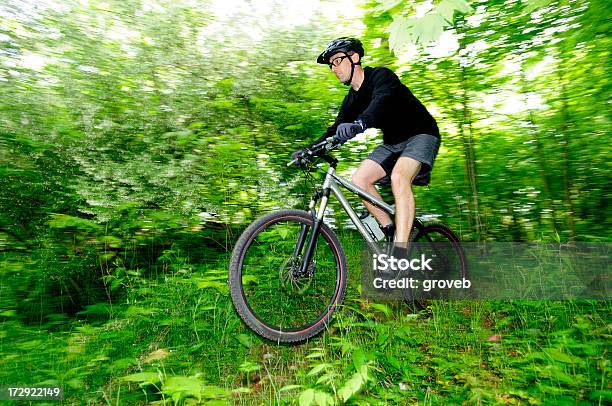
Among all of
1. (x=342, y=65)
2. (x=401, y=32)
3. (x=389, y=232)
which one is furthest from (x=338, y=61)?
(x=389, y=232)

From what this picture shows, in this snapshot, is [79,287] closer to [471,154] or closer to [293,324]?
[293,324]

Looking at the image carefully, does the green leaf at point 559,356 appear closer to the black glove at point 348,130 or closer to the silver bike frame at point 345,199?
the silver bike frame at point 345,199

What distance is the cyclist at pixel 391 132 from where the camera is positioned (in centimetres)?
289

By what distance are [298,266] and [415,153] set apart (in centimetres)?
127

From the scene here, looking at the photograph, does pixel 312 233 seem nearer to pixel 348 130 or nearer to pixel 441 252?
pixel 348 130

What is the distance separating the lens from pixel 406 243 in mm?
2969

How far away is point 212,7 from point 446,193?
3.41 metres

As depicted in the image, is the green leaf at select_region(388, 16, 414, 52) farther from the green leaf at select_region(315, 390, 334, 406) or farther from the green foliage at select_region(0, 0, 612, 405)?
the green leaf at select_region(315, 390, 334, 406)

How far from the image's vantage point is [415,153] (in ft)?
9.78

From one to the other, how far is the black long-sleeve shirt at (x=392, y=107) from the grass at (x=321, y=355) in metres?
1.41

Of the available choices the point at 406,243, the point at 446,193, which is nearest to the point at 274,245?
the point at 406,243

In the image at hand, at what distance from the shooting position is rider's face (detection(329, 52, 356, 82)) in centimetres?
296

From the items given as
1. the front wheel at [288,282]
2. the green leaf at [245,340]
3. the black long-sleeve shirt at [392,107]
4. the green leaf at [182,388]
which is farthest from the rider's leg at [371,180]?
the green leaf at [182,388]

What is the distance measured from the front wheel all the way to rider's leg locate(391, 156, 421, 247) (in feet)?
1.71
